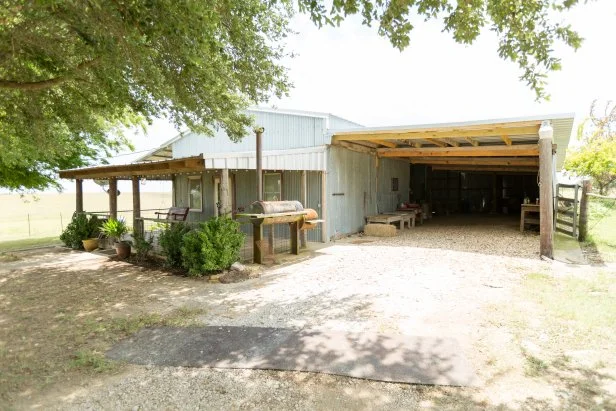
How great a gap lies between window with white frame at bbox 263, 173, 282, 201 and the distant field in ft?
23.0

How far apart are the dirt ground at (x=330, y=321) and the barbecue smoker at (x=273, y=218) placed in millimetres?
673

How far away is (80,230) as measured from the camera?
10.1 m

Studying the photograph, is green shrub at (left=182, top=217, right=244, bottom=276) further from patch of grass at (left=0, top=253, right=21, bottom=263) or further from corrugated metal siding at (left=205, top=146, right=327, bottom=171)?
patch of grass at (left=0, top=253, right=21, bottom=263)

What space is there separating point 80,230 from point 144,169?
371 centimetres

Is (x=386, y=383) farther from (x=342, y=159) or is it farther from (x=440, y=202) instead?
(x=440, y=202)

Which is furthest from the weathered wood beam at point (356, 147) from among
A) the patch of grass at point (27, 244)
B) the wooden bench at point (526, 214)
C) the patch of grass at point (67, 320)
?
the patch of grass at point (27, 244)

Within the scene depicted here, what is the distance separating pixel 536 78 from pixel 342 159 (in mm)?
6790

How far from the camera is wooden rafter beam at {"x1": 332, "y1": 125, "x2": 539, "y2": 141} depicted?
814cm

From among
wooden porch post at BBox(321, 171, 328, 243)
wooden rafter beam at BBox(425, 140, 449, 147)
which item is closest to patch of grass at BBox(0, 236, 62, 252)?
wooden porch post at BBox(321, 171, 328, 243)

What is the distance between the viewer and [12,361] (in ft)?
11.1

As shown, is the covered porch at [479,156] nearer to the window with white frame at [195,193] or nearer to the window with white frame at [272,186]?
the window with white frame at [272,186]

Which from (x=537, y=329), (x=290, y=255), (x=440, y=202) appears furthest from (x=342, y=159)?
(x=440, y=202)

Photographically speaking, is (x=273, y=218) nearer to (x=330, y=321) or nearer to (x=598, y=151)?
(x=330, y=321)

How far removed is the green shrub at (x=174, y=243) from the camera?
7.07 m
